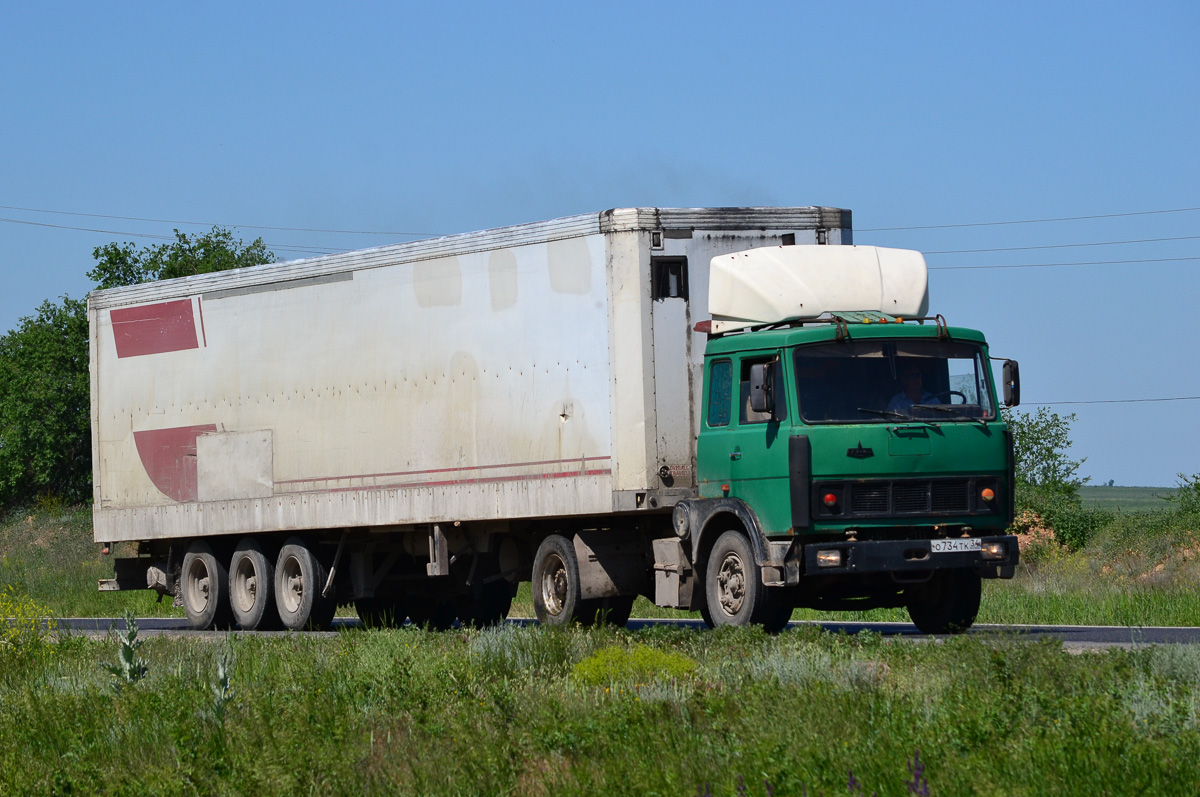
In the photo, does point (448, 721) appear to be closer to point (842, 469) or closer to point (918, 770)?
point (918, 770)

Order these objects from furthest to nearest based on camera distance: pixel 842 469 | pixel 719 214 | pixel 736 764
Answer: pixel 719 214, pixel 842 469, pixel 736 764

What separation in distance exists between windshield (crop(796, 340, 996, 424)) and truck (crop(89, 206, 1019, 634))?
0.02 m

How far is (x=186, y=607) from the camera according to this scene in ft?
70.5

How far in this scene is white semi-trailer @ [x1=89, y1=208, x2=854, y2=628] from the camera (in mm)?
15461

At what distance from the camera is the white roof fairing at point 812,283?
14.7 metres

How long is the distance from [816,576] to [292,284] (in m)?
8.37

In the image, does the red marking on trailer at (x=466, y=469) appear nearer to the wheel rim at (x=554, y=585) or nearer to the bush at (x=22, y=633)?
the wheel rim at (x=554, y=585)

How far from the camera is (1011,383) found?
47.9 ft

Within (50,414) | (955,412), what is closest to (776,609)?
(955,412)

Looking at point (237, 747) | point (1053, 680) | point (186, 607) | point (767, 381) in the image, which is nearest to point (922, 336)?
point (767, 381)

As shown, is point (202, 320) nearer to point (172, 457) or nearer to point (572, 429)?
point (172, 457)

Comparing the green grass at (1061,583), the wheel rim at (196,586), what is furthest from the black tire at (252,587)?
the green grass at (1061,583)

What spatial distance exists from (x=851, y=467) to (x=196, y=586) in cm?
1093

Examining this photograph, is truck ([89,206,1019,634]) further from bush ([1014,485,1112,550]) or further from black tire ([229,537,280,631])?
bush ([1014,485,1112,550])
